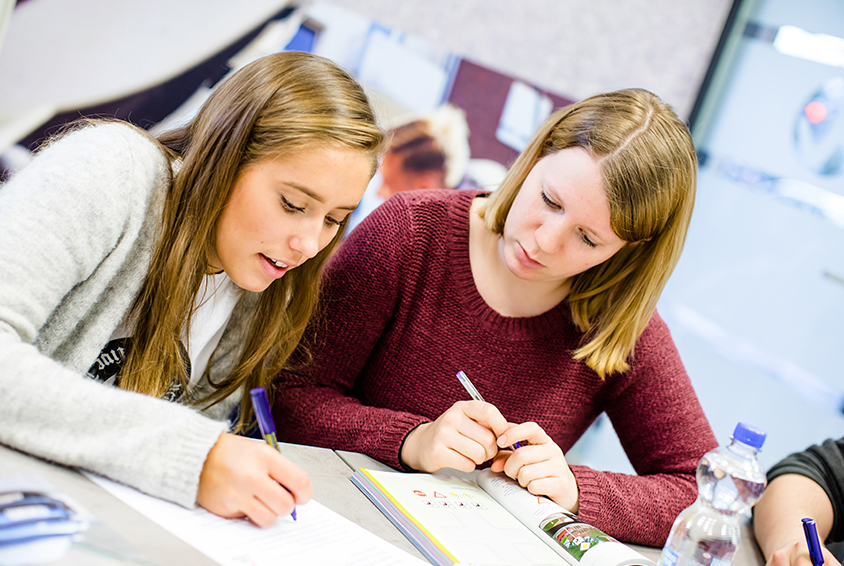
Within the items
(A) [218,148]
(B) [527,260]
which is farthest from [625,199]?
(A) [218,148]

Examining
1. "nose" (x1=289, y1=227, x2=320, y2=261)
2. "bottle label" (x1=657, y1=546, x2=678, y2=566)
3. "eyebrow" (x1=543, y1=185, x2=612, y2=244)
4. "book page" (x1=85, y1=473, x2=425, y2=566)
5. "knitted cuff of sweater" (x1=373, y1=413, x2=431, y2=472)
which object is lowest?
"knitted cuff of sweater" (x1=373, y1=413, x2=431, y2=472)

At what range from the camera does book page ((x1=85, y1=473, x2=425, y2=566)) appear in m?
0.65

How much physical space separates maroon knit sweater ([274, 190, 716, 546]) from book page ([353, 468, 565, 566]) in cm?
29

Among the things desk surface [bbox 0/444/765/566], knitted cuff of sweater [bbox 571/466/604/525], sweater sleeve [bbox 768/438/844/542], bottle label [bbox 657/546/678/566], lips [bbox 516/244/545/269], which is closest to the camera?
desk surface [bbox 0/444/765/566]

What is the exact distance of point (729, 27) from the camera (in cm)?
228

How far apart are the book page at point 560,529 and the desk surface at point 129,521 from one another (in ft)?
0.70

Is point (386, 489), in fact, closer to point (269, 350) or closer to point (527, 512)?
point (527, 512)

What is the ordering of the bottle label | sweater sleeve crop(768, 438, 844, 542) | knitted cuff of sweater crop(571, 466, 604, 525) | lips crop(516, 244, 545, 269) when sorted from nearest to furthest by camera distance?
the bottle label < knitted cuff of sweater crop(571, 466, 604, 525) < lips crop(516, 244, 545, 269) < sweater sleeve crop(768, 438, 844, 542)

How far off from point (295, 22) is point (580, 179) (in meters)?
1.43

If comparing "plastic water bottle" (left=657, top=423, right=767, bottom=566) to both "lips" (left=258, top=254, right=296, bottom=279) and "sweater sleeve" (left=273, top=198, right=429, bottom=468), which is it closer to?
"sweater sleeve" (left=273, top=198, right=429, bottom=468)

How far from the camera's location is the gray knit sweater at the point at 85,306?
0.68m

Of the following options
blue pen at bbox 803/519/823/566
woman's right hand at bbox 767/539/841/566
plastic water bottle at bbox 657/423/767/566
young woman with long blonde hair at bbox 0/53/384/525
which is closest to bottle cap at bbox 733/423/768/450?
plastic water bottle at bbox 657/423/767/566

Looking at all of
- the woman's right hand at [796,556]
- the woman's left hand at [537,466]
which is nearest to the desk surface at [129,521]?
the woman's left hand at [537,466]

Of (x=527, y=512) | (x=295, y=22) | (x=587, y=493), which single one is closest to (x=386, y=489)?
(x=527, y=512)
